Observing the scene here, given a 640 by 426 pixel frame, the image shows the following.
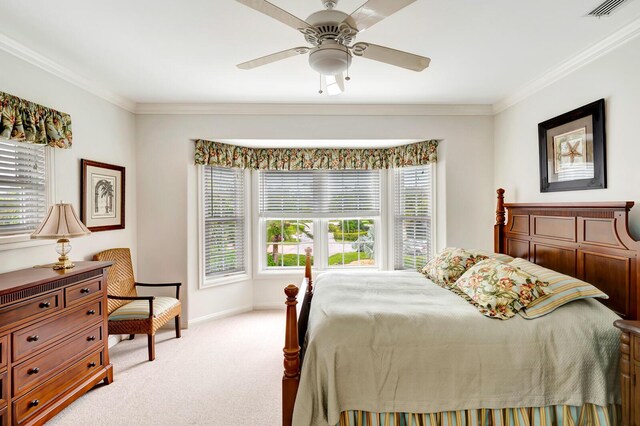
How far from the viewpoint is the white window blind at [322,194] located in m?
4.55

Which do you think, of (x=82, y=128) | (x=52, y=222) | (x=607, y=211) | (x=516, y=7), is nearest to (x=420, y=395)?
(x=607, y=211)

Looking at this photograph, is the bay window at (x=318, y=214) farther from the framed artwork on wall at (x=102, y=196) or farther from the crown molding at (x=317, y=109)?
the framed artwork on wall at (x=102, y=196)

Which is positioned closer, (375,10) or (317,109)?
(375,10)

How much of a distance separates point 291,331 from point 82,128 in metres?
2.88

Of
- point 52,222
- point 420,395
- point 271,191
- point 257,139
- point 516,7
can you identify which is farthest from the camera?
point 271,191

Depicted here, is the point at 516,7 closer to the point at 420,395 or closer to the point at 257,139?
the point at 420,395

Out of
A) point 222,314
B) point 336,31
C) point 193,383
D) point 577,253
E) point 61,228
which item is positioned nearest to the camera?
point 336,31

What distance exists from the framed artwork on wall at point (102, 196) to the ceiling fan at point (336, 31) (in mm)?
2186

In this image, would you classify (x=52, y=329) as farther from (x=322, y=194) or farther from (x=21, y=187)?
(x=322, y=194)

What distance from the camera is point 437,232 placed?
4.10m

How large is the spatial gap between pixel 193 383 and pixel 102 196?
82.4 inches

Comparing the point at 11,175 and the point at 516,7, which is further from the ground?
the point at 516,7

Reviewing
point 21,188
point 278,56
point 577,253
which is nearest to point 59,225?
point 21,188

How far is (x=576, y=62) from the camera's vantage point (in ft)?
8.73
